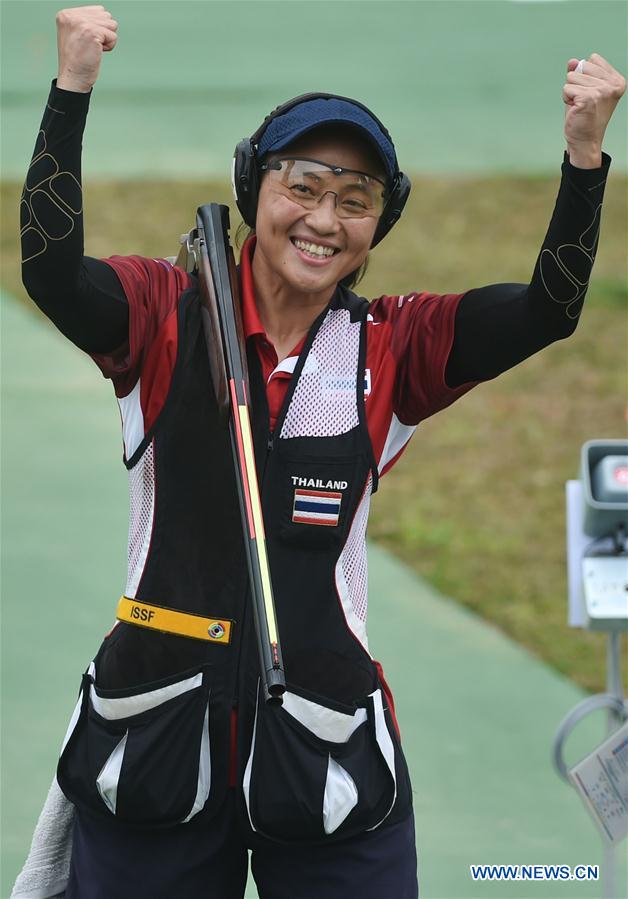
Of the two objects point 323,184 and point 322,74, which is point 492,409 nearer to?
point 322,74

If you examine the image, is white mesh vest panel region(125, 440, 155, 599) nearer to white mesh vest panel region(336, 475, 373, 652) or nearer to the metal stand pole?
white mesh vest panel region(336, 475, 373, 652)

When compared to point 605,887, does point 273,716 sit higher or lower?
higher

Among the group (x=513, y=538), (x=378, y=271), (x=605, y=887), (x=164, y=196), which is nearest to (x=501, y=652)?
(x=513, y=538)

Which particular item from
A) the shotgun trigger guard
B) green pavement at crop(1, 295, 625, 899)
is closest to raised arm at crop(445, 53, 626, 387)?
the shotgun trigger guard

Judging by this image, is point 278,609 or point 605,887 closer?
point 278,609

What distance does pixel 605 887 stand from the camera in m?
3.57

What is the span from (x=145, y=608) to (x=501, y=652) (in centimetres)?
321

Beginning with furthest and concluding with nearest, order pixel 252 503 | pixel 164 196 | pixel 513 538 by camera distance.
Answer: pixel 164 196 → pixel 513 538 → pixel 252 503

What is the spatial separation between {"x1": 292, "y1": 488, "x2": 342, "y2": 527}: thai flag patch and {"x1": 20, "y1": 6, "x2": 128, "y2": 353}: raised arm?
45 cm

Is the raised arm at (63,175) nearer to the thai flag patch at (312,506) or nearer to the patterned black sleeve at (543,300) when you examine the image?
the thai flag patch at (312,506)

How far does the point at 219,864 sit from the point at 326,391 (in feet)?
2.49

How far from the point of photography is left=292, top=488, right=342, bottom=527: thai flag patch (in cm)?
239

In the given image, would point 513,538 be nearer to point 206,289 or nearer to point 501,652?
point 501,652

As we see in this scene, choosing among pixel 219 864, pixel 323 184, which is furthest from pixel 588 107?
pixel 219 864
